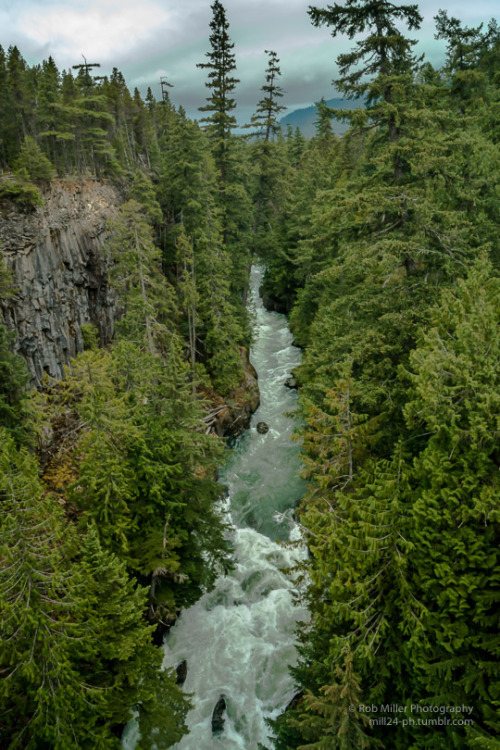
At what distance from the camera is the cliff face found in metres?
17.9

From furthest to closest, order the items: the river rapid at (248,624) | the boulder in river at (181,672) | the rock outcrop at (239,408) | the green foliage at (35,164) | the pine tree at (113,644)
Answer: the rock outcrop at (239,408), the green foliage at (35,164), the boulder in river at (181,672), the river rapid at (248,624), the pine tree at (113,644)

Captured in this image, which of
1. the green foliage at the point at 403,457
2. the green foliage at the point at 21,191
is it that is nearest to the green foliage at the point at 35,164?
the green foliage at the point at 21,191

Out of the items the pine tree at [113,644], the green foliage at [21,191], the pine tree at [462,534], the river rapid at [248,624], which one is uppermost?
the green foliage at [21,191]

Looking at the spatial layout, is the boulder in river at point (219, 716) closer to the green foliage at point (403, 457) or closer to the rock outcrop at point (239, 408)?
the green foliage at point (403, 457)

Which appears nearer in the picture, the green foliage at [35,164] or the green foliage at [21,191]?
the green foliage at [21,191]

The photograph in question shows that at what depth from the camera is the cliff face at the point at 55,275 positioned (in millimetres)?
17859

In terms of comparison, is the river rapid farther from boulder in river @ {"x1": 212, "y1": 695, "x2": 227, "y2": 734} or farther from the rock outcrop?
the rock outcrop

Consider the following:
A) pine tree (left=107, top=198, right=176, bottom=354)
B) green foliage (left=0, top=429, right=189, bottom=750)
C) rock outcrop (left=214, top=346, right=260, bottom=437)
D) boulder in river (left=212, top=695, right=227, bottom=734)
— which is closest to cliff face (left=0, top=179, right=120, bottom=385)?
pine tree (left=107, top=198, right=176, bottom=354)

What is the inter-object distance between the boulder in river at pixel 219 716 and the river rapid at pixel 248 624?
0.41 ft

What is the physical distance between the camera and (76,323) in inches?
815

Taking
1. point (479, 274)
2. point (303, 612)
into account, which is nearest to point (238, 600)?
point (303, 612)

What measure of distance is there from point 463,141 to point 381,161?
2.16m

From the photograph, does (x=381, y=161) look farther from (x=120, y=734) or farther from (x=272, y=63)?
(x=272, y=63)

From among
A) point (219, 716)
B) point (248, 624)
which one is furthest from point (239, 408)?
point (219, 716)
